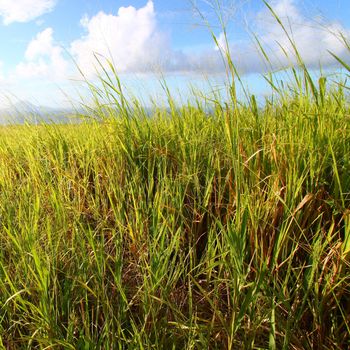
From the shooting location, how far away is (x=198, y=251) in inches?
53.2

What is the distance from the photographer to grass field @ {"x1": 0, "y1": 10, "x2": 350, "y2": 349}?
996mm

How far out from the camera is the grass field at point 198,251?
3.27 feet

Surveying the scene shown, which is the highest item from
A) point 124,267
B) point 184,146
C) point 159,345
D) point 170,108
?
point 170,108

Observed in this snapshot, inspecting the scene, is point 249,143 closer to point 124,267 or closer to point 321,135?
point 321,135

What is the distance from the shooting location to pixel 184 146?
1.55 m

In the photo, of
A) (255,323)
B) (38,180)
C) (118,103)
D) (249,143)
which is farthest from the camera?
(118,103)

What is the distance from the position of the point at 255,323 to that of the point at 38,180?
3.78 ft

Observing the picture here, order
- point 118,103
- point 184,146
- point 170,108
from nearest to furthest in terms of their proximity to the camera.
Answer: point 184,146 < point 118,103 < point 170,108

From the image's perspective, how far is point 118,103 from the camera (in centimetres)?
179

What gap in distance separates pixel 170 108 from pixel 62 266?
116 centimetres

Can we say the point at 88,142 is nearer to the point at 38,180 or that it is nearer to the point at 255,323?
the point at 38,180

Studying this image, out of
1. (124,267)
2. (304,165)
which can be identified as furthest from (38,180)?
(304,165)

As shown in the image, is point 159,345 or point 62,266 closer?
point 159,345

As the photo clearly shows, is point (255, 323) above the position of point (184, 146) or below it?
below
